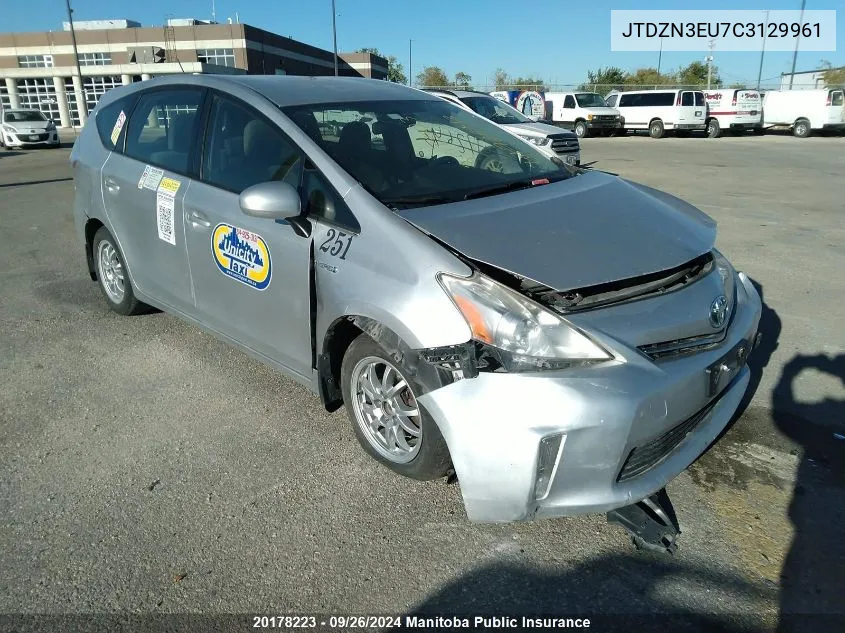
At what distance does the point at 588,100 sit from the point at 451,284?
29.3 meters

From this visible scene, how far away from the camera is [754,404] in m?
3.72

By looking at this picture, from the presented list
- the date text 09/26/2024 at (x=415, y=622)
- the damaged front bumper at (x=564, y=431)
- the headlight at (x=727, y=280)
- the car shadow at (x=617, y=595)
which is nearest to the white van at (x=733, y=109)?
the headlight at (x=727, y=280)

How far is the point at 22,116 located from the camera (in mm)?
25828

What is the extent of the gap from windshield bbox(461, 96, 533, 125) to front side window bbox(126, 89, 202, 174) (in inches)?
401

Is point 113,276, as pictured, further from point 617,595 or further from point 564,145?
point 564,145

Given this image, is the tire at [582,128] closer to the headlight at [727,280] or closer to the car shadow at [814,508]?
the car shadow at [814,508]

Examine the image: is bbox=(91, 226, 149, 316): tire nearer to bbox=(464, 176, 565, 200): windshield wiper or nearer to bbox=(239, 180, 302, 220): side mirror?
bbox=(239, 180, 302, 220): side mirror

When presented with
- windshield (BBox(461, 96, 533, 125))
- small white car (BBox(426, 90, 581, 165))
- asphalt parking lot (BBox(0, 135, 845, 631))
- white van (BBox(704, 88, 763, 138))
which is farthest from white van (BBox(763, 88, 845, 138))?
asphalt parking lot (BBox(0, 135, 845, 631))

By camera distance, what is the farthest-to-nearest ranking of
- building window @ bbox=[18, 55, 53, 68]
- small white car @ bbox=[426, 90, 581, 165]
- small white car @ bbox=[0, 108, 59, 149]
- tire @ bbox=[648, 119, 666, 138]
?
building window @ bbox=[18, 55, 53, 68] → tire @ bbox=[648, 119, 666, 138] → small white car @ bbox=[0, 108, 59, 149] → small white car @ bbox=[426, 90, 581, 165]

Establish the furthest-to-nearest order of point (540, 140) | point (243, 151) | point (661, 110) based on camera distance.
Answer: point (661, 110) < point (540, 140) < point (243, 151)

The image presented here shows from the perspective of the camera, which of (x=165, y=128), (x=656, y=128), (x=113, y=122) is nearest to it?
(x=165, y=128)

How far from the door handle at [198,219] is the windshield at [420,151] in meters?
0.77

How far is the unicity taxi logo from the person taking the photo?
129 inches

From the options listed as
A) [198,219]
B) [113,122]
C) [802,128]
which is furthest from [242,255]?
[802,128]
